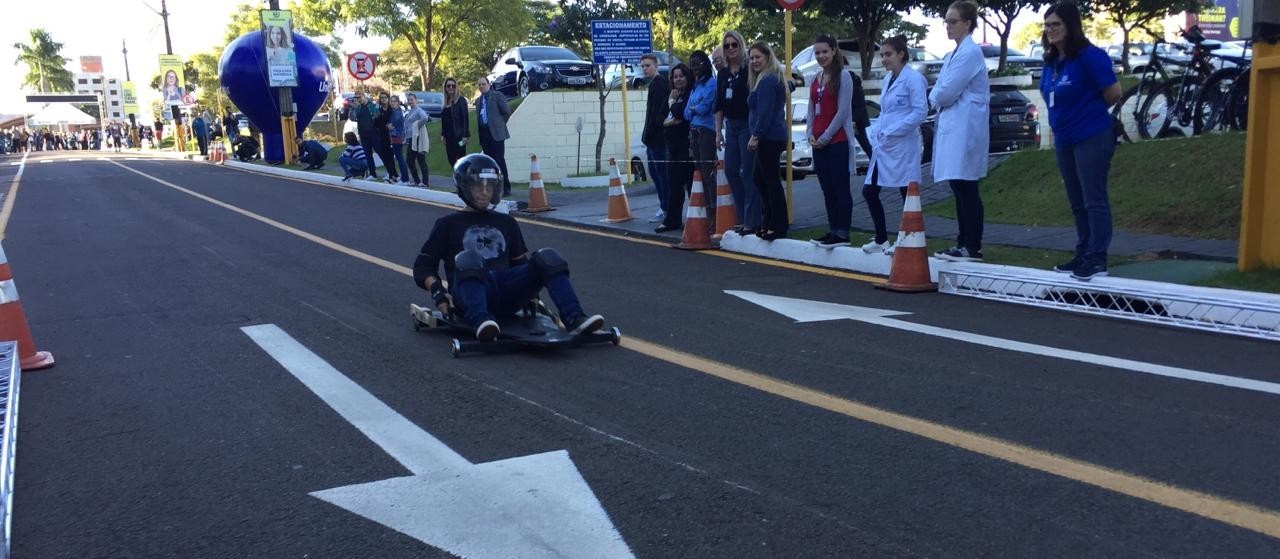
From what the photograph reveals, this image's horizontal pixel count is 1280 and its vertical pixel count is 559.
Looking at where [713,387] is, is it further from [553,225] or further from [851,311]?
[553,225]

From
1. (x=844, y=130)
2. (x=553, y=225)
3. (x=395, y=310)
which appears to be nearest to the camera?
(x=395, y=310)

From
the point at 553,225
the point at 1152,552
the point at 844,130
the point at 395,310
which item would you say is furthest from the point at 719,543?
the point at 553,225

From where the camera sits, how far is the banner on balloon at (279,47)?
33.8 m

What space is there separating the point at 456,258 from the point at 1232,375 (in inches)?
170

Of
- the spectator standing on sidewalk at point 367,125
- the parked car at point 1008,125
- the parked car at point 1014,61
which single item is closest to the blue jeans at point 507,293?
the parked car at point 1008,125

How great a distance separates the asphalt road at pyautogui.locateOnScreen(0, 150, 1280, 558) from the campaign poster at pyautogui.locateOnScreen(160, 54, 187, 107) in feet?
151


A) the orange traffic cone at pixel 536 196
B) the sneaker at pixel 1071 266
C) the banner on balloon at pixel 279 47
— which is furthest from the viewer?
the banner on balloon at pixel 279 47

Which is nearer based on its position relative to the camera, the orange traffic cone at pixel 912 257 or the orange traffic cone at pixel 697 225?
the orange traffic cone at pixel 912 257

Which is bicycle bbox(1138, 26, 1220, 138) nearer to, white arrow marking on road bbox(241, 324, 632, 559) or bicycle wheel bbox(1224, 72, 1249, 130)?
bicycle wheel bbox(1224, 72, 1249, 130)

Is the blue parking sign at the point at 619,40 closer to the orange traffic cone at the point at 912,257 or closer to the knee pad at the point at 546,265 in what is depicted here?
the orange traffic cone at the point at 912,257

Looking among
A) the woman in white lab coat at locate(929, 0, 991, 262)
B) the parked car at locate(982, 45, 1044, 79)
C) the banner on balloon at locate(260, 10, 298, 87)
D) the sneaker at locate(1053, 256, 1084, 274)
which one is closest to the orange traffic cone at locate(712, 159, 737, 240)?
the woman in white lab coat at locate(929, 0, 991, 262)

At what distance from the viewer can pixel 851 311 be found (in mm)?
7672

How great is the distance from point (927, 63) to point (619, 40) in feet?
45.6

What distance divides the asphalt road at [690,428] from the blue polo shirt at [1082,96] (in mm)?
1423
